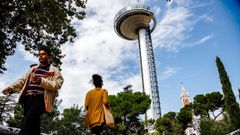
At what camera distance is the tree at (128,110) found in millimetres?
38534

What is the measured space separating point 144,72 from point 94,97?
176ft

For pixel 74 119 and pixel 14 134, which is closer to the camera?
pixel 14 134

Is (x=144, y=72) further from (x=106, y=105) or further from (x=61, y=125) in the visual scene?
(x=106, y=105)

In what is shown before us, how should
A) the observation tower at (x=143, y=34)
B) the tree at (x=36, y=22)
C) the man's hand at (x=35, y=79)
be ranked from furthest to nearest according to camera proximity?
the observation tower at (x=143, y=34) → the tree at (x=36, y=22) → the man's hand at (x=35, y=79)

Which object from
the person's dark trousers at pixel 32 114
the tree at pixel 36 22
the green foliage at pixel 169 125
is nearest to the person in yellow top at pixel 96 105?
the person's dark trousers at pixel 32 114

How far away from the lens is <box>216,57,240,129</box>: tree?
3095 cm

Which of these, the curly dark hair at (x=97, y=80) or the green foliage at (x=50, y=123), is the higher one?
the green foliage at (x=50, y=123)

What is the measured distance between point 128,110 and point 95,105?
3425cm

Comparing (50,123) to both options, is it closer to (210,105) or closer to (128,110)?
(128,110)

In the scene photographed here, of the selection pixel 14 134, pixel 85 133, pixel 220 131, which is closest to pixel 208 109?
pixel 220 131

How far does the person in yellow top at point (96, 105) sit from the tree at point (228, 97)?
26143 millimetres

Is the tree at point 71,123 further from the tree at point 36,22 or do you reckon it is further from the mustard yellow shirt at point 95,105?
the mustard yellow shirt at point 95,105

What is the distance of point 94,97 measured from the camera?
5.64 meters

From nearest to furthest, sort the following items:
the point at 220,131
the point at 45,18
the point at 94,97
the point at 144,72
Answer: the point at 94,97, the point at 45,18, the point at 220,131, the point at 144,72
